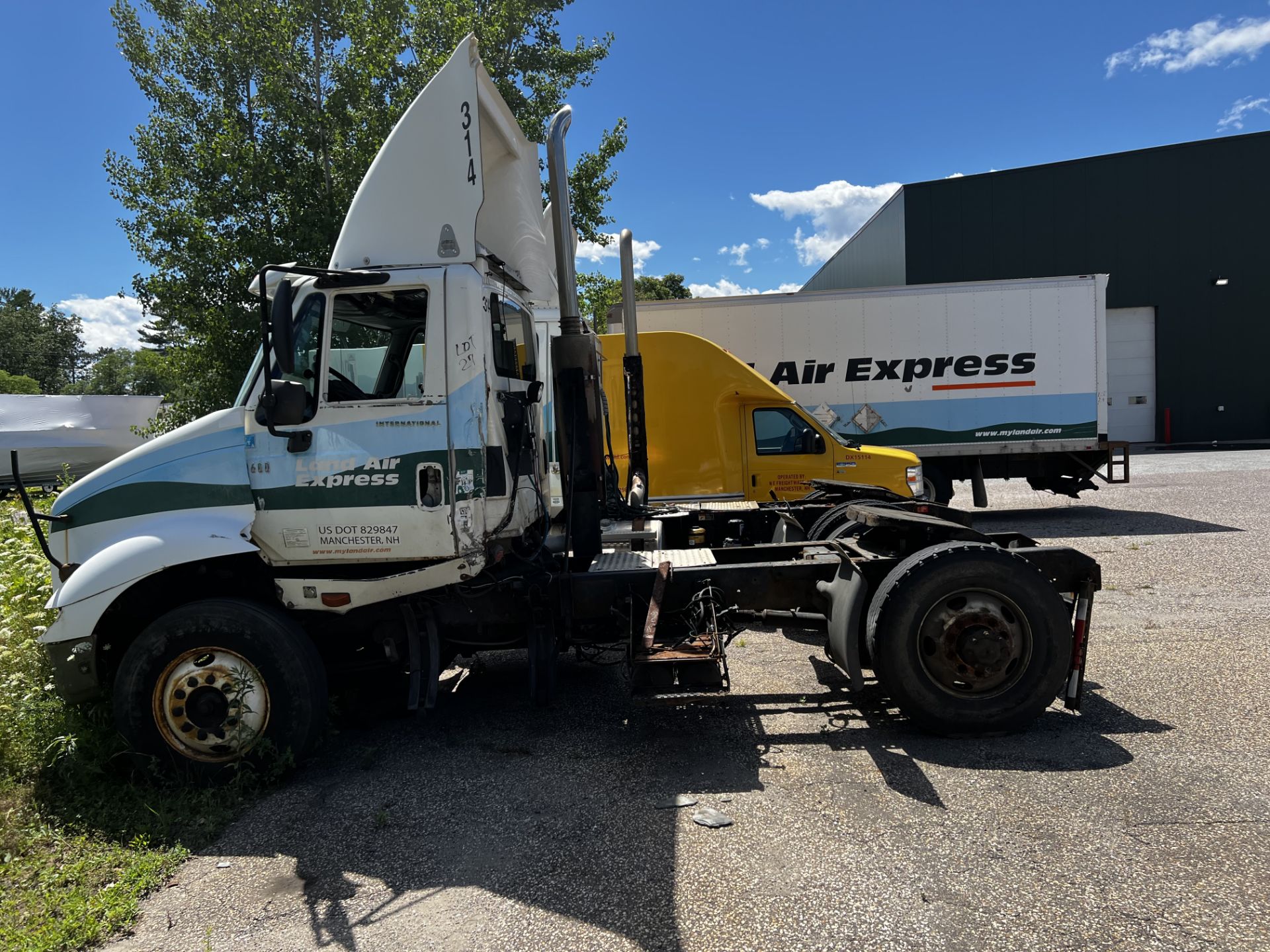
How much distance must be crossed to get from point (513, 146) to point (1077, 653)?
4688mm

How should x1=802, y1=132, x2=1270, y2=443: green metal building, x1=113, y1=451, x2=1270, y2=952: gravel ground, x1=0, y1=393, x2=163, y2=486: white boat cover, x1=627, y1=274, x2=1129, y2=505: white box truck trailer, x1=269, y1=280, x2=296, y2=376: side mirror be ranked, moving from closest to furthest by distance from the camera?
x1=113, y1=451, x2=1270, y2=952: gravel ground < x1=269, y1=280, x2=296, y2=376: side mirror < x1=627, y1=274, x2=1129, y2=505: white box truck trailer < x1=0, y1=393, x2=163, y2=486: white boat cover < x1=802, y1=132, x2=1270, y2=443: green metal building

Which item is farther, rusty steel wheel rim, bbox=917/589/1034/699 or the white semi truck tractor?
rusty steel wheel rim, bbox=917/589/1034/699

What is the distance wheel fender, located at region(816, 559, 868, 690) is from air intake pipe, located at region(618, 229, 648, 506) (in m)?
2.14

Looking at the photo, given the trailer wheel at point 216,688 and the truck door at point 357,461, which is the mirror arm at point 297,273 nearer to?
the truck door at point 357,461

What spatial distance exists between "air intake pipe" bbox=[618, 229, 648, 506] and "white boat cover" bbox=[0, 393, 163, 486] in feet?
66.1

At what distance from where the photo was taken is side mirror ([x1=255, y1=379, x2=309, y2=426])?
419 centimetres

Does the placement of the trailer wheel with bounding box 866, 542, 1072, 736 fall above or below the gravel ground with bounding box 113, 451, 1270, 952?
above

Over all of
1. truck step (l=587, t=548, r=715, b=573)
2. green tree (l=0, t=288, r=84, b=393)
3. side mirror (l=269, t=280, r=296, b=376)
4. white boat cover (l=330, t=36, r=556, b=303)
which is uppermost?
green tree (l=0, t=288, r=84, b=393)

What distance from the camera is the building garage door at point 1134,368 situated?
95.8ft

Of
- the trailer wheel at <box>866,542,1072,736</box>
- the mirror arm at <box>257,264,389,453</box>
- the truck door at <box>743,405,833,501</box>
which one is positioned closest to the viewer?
the mirror arm at <box>257,264,389,453</box>

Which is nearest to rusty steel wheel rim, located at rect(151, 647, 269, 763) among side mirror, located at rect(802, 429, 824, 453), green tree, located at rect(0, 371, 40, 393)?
side mirror, located at rect(802, 429, 824, 453)

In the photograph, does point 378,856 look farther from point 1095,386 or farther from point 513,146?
point 1095,386

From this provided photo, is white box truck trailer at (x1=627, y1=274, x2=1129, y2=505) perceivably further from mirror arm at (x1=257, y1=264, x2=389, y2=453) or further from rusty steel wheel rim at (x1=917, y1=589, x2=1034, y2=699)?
mirror arm at (x1=257, y1=264, x2=389, y2=453)

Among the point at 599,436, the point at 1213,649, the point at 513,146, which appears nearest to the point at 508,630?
the point at 599,436
